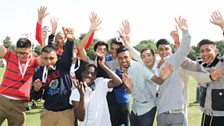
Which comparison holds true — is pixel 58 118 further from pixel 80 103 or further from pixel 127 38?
pixel 127 38

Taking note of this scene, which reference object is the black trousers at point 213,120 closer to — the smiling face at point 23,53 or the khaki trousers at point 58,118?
the khaki trousers at point 58,118

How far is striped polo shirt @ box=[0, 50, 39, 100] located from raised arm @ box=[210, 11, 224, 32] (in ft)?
10.8

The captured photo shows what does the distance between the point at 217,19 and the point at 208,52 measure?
585 millimetres

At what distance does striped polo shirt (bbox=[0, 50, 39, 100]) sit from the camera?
561cm

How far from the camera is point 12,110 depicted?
5727 mm

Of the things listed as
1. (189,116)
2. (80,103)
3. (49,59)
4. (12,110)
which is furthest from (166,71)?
(189,116)

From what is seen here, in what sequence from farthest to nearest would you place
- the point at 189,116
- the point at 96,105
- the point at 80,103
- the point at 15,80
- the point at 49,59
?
the point at 189,116 < the point at 15,80 < the point at 49,59 < the point at 96,105 < the point at 80,103

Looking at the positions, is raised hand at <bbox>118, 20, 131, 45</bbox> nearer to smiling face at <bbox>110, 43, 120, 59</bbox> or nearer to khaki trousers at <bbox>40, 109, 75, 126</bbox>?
smiling face at <bbox>110, 43, 120, 59</bbox>

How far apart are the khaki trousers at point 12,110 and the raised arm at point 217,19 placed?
3.69 metres

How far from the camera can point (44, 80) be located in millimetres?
5020

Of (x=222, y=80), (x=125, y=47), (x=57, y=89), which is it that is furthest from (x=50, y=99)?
(x=222, y=80)

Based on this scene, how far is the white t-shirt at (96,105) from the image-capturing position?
4488 mm

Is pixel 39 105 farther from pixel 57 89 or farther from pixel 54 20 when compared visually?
pixel 57 89

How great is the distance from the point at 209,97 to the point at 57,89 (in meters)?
2.41
